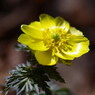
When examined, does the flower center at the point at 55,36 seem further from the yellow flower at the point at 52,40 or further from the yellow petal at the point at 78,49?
the yellow petal at the point at 78,49

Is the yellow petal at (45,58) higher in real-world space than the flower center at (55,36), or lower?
lower

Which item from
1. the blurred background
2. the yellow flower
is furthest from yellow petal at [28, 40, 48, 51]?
the blurred background

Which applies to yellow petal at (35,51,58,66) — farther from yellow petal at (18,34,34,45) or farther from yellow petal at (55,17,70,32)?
yellow petal at (55,17,70,32)

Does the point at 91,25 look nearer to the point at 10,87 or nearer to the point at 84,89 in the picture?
the point at 84,89

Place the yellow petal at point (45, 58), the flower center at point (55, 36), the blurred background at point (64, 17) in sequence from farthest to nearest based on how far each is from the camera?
the blurred background at point (64, 17)
the flower center at point (55, 36)
the yellow petal at point (45, 58)

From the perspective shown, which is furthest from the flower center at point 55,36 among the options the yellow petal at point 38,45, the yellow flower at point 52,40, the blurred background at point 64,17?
the blurred background at point 64,17

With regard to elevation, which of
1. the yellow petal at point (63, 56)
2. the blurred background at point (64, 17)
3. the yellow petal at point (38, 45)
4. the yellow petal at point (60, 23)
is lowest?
the yellow petal at point (63, 56)

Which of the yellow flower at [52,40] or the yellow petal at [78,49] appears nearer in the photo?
the yellow flower at [52,40]

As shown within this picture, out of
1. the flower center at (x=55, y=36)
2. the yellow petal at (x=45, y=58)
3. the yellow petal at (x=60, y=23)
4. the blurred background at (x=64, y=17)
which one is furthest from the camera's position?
the blurred background at (x=64, y=17)
